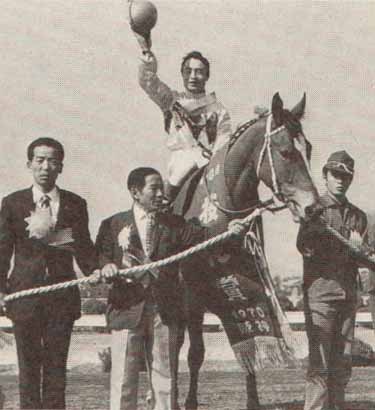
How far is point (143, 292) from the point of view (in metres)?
4.84

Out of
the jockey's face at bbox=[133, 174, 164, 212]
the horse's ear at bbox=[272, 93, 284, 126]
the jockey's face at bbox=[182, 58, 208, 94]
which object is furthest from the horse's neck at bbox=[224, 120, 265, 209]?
the jockey's face at bbox=[182, 58, 208, 94]

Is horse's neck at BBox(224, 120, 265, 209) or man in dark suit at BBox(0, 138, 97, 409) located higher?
horse's neck at BBox(224, 120, 265, 209)

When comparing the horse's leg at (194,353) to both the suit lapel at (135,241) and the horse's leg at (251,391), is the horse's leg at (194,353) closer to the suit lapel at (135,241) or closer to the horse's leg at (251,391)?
the horse's leg at (251,391)

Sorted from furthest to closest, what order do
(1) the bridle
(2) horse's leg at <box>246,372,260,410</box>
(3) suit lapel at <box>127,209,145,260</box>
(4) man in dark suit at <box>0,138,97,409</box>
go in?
(2) horse's leg at <box>246,372,260,410</box>
(1) the bridle
(3) suit lapel at <box>127,209,145,260</box>
(4) man in dark suit at <box>0,138,97,409</box>

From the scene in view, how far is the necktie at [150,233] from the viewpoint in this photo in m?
4.95

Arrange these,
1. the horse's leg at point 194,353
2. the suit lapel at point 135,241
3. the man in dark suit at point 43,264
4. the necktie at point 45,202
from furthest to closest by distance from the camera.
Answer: the horse's leg at point 194,353, the suit lapel at point 135,241, the necktie at point 45,202, the man in dark suit at point 43,264

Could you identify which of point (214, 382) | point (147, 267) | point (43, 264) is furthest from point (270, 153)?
point (214, 382)

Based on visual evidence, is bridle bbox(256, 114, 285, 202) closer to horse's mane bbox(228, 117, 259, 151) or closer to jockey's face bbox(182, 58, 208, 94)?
horse's mane bbox(228, 117, 259, 151)

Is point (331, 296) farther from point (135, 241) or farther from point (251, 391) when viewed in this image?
point (135, 241)

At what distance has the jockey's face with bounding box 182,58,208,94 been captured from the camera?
6.00 m

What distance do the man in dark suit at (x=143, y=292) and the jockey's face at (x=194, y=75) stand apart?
1270 millimetres

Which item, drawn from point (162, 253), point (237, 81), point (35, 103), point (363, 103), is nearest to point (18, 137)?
point (35, 103)

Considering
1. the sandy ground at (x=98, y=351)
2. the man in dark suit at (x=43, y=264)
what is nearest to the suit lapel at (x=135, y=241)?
the man in dark suit at (x=43, y=264)

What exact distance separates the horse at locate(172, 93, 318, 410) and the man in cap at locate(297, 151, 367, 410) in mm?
428
